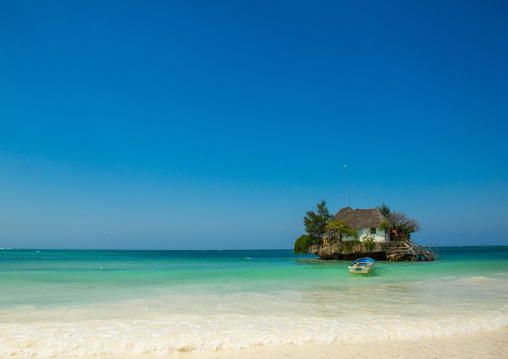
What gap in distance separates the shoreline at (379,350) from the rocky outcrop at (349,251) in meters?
29.9

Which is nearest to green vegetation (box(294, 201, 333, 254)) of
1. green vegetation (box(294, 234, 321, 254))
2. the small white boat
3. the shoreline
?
green vegetation (box(294, 234, 321, 254))

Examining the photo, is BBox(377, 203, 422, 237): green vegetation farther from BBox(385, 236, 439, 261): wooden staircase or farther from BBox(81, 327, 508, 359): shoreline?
BBox(81, 327, 508, 359): shoreline

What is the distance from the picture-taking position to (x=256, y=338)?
737cm

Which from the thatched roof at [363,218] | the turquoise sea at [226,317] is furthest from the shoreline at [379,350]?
the thatched roof at [363,218]

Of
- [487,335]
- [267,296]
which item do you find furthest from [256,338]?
[267,296]

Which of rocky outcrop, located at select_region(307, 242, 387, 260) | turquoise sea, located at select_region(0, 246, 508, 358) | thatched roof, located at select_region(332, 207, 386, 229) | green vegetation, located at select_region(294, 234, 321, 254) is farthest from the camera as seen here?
green vegetation, located at select_region(294, 234, 321, 254)

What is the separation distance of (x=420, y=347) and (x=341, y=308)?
4151 mm

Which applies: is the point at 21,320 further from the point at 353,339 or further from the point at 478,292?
the point at 478,292

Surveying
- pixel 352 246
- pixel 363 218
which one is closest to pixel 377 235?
pixel 363 218

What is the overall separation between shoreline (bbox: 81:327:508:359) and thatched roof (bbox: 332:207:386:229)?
3102cm

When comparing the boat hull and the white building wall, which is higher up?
the white building wall

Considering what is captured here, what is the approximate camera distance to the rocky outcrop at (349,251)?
118ft

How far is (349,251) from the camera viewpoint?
121 feet

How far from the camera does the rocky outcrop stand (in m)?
36.1
